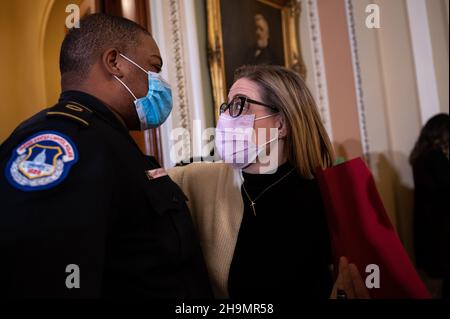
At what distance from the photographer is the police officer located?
895mm

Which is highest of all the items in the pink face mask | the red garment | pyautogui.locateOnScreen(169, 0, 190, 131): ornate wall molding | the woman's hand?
pyautogui.locateOnScreen(169, 0, 190, 131): ornate wall molding

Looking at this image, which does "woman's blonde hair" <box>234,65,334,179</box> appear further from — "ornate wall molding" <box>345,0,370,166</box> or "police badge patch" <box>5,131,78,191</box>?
"ornate wall molding" <box>345,0,370,166</box>

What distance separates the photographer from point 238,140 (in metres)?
1.71

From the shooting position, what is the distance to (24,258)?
885 mm

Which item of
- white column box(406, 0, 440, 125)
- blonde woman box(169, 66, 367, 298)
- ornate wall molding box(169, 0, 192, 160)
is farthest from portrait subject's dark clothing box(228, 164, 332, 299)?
white column box(406, 0, 440, 125)

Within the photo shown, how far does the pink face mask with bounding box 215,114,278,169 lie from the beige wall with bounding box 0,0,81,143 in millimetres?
696

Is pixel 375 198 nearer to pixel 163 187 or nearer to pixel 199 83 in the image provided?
pixel 163 187

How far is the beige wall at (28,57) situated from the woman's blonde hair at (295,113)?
81 cm

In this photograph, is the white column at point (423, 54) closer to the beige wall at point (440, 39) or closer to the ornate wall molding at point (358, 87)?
the beige wall at point (440, 39)

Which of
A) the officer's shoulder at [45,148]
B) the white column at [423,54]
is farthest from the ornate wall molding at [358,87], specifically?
the officer's shoulder at [45,148]

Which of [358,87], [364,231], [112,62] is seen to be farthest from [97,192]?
[358,87]

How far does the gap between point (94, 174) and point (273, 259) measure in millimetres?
855

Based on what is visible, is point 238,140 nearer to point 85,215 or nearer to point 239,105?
point 239,105

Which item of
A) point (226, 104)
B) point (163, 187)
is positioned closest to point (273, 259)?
point (163, 187)
